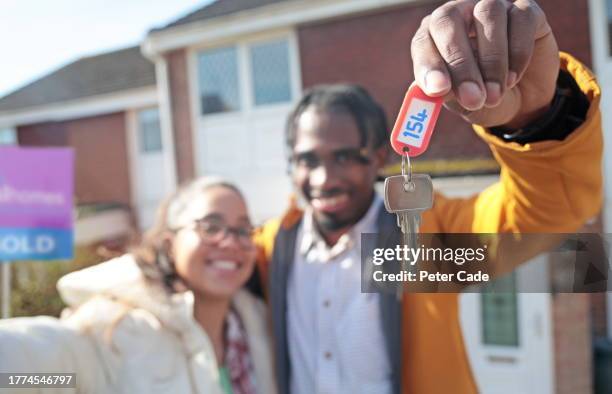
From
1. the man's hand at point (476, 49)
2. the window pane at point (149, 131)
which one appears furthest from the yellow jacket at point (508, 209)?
the window pane at point (149, 131)

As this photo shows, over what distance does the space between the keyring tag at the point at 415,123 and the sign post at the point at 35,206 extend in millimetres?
2646

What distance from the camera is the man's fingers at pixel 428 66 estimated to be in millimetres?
573

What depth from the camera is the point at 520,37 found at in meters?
0.64

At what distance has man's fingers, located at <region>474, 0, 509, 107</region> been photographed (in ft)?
1.99

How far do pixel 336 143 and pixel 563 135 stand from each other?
2.07ft

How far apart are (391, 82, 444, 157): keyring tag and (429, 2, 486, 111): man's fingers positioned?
36 millimetres

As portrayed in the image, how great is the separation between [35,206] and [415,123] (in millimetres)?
2960

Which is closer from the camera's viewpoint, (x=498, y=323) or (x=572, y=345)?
(x=498, y=323)

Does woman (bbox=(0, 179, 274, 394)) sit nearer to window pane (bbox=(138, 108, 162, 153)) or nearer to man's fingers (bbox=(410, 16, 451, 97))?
man's fingers (bbox=(410, 16, 451, 97))

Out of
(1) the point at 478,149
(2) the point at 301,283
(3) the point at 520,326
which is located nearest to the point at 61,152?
(2) the point at 301,283

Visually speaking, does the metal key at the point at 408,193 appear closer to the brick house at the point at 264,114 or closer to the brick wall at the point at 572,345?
the brick house at the point at 264,114

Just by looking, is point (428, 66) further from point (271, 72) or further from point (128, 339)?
point (271, 72)

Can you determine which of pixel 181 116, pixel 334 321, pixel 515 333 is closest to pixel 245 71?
pixel 181 116

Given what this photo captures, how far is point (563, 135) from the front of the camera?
0.79 m
